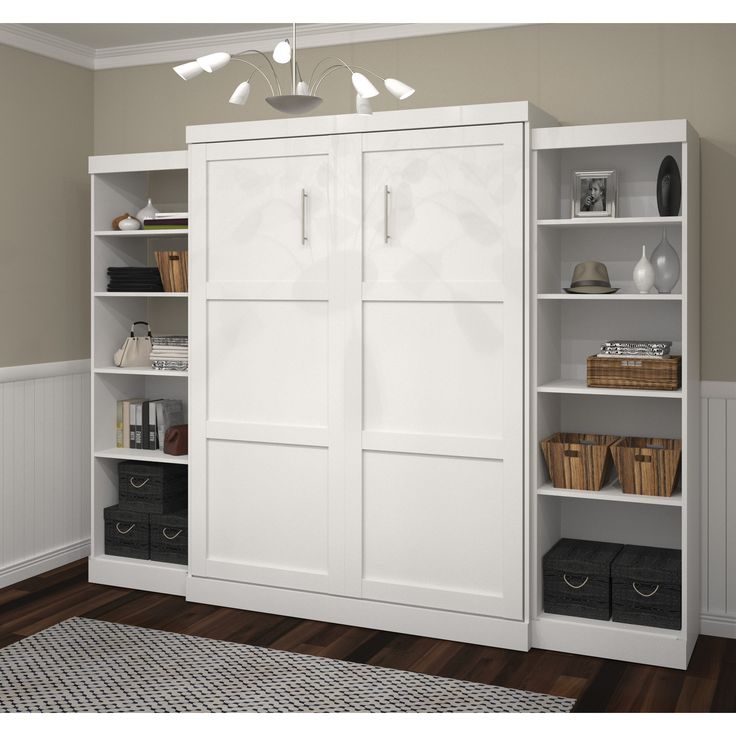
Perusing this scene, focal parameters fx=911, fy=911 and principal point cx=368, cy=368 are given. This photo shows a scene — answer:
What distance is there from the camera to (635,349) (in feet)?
11.6

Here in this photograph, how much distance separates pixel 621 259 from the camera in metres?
3.80

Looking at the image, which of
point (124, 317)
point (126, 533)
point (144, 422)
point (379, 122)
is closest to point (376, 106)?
point (379, 122)

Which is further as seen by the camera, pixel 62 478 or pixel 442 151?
pixel 62 478

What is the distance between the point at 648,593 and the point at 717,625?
47cm

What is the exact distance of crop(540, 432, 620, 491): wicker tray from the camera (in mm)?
3555

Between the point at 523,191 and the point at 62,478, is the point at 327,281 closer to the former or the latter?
the point at 523,191

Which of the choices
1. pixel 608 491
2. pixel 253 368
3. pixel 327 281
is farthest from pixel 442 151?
pixel 608 491

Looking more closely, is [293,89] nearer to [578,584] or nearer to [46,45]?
[46,45]

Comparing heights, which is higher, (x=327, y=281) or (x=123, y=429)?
(x=327, y=281)

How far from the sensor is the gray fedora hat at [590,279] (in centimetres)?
357

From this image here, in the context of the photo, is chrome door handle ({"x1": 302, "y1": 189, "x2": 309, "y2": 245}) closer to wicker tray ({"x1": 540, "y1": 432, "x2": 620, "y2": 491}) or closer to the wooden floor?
wicker tray ({"x1": 540, "y1": 432, "x2": 620, "y2": 491})

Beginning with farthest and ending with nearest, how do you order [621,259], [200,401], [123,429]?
[123,429] < [200,401] < [621,259]
